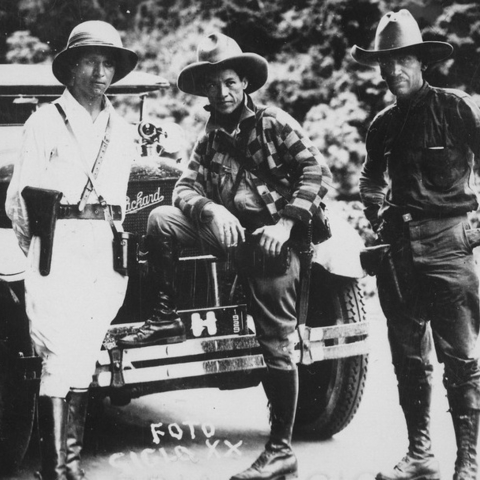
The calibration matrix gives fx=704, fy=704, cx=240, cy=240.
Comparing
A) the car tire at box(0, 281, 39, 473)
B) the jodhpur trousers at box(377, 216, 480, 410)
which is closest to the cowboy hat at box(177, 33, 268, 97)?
the jodhpur trousers at box(377, 216, 480, 410)

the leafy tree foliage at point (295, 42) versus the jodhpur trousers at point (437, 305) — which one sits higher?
the leafy tree foliage at point (295, 42)

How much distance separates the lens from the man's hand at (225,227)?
297 cm

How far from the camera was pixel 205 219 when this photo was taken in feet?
9.99

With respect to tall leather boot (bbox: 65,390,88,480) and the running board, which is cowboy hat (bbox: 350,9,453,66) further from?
tall leather boot (bbox: 65,390,88,480)

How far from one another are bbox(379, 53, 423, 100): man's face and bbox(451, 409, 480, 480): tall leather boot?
4.41 ft

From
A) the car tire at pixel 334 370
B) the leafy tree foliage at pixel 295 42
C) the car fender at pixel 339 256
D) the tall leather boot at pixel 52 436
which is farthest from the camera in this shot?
the leafy tree foliage at pixel 295 42

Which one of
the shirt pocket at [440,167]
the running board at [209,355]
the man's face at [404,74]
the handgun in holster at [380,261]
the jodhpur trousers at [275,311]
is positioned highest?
the man's face at [404,74]

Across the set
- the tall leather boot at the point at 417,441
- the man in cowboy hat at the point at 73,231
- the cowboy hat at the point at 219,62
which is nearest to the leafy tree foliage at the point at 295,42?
the man in cowboy hat at the point at 73,231

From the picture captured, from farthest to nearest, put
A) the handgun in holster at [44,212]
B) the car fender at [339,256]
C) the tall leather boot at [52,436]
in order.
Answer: the car fender at [339,256], the handgun in holster at [44,212], the tall leather boot at [52,436]

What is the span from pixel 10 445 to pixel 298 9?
3176 mm

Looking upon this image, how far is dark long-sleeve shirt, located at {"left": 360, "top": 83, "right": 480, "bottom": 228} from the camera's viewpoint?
289 cm

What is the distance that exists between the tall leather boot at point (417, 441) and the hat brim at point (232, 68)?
4.95 feet

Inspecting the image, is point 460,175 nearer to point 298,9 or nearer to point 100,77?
point 100,77

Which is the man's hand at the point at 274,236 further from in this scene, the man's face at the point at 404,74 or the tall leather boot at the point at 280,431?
the man's face at the point at 404,74
